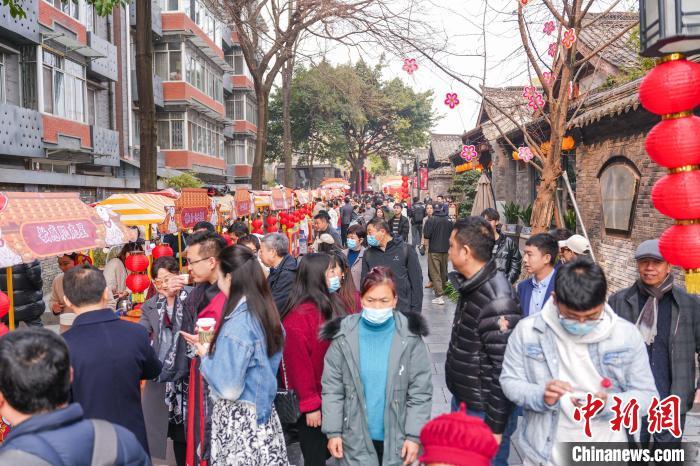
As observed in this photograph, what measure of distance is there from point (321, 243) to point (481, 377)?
15.2 feet

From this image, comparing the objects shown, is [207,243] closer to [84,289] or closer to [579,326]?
[84,289]

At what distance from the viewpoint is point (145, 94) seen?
35.0ft

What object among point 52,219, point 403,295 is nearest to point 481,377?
point 403,295

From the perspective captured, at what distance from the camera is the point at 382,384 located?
133 inches

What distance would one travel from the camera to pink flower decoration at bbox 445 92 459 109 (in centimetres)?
955

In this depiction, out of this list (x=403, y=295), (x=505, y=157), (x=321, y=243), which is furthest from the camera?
(x=505, y=157)

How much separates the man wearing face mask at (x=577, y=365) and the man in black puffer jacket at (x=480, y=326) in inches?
17.9

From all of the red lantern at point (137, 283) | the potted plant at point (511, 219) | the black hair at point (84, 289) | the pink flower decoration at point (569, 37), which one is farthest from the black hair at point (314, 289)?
the potted plant at point (511, 219)

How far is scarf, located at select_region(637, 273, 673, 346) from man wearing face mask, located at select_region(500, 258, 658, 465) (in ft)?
4.33

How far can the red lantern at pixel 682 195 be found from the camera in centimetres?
366

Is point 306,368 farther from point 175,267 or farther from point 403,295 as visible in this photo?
point 403,295

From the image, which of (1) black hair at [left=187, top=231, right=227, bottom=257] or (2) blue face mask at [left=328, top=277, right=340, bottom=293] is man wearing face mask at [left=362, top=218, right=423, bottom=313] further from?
(1) black hair at [left=187, top=231, right=227, bottom=257]

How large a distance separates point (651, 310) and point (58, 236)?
4.65 m

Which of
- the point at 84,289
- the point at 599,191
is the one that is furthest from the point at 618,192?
the point at 84,289
